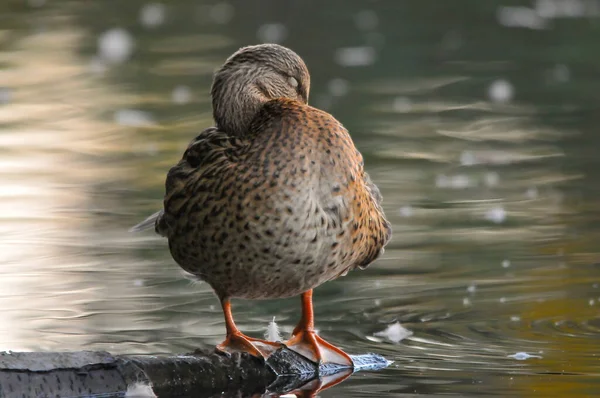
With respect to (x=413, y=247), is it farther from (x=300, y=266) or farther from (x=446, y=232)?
(x=300, y=266)

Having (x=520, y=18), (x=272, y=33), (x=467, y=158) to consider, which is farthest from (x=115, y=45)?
(x=467, y=158)

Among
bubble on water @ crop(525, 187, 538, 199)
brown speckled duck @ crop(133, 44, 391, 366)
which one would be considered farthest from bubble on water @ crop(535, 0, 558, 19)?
brown speckled duck @ crop(133, 44, 391, 366)

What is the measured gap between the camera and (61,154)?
30.7ft

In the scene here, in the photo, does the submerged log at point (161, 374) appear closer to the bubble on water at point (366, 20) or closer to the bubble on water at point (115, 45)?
the bubble on water at point (115, 45)

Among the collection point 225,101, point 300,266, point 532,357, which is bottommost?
point 532,357

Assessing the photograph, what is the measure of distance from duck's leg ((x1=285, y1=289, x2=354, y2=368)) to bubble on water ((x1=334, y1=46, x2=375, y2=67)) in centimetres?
758

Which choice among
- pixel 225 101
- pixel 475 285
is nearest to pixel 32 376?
pixel 225 101

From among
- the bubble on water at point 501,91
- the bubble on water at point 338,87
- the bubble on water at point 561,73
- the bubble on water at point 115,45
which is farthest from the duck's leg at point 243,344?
the bubble on water at point 115,45

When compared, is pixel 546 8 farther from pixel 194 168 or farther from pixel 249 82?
pixel 194 168

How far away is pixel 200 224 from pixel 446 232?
2.47 metres

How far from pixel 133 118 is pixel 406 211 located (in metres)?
3.72

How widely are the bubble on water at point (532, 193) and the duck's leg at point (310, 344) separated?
3045 mm

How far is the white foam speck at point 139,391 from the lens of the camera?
4.36 meters

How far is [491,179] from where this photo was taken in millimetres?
8469
